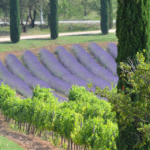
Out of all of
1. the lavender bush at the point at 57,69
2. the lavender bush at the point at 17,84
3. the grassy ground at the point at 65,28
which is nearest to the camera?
the lavender bush at the point at 17,84

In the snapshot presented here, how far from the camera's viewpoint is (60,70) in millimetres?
17797

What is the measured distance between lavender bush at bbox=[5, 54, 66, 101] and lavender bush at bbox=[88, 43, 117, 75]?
5.17m

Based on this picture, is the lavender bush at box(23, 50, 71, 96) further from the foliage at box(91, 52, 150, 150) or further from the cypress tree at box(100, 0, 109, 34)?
the cypress tree at box(100, 0, 109, 34)

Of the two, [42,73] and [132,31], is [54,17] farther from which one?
[132,31]

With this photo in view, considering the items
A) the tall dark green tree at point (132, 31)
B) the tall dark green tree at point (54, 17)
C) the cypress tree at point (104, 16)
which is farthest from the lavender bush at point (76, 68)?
the cypress tree at point (104, 16)

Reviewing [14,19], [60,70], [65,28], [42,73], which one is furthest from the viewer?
[65,28]

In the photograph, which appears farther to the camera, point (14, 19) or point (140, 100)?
point (14, 19)

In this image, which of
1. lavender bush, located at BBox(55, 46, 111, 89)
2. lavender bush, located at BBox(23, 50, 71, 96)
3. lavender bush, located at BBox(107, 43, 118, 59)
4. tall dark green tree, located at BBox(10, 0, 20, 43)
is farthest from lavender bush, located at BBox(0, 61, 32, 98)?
lavender bush, located at BBox(107, 43, 118, 59)

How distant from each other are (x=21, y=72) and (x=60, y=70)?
2428 millimetres

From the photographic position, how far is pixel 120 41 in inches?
293

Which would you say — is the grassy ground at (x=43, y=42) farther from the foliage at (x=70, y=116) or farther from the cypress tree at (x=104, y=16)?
the foliage at (x=70, y=116)

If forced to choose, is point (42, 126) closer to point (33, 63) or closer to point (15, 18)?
point (33, 63)

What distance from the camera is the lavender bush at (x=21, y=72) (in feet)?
50.1

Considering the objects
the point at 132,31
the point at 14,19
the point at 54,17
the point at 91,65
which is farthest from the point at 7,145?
the point at 54,17
